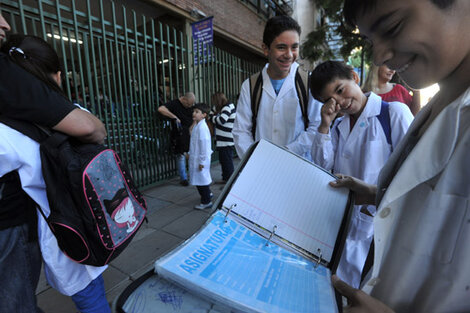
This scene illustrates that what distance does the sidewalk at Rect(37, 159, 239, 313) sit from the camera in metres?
2.08

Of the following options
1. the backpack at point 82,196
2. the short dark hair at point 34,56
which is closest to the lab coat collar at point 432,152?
the backpack at point 82,196

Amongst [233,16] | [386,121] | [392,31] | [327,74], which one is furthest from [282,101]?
[233,16]

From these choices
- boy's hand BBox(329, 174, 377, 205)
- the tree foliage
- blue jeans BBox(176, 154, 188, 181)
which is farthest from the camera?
the tree foliage

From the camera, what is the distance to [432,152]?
0.53m

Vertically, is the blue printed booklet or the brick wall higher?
the brick wall

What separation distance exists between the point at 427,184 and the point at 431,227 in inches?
3.7

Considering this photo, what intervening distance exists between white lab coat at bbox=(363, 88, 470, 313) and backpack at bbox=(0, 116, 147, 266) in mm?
1151

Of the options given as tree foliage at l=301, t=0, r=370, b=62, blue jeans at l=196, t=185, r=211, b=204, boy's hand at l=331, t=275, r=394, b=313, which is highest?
tree foliage at l=301, t=0, r=370, b=62

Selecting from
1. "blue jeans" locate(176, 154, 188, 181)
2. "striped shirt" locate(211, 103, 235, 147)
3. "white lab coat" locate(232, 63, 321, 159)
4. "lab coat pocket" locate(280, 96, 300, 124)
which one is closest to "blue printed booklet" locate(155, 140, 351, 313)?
"white lab coat" locate(232, 63, 321, 159)

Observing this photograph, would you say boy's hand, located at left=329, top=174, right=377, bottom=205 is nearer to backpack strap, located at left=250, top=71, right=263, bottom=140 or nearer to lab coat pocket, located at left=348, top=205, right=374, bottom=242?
lab coat pocket, located at left=348, top=205, right=374, bottom=242

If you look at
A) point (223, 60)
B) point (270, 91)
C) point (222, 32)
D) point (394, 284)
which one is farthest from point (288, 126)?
point (222, 32)

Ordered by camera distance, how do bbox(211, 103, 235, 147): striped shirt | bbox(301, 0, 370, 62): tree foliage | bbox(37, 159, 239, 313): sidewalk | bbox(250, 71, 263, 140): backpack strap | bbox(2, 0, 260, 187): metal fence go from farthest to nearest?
bbox(301, 0, 370, 62): tree foliage
bbox(211, 103, 235, 147): striped shirt
bbox(2, 0, 260, 187): metal fence
bbox(37, 159, 239, 313): sidewalk
bbox(250, 71, 263, 140): backpack strap

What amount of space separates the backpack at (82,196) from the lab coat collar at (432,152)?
1.19m

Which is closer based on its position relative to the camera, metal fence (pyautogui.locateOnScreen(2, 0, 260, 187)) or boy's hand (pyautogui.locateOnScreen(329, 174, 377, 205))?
boy's hand (pyautogui.locateOnScreen(329, 174, 377, 205))
